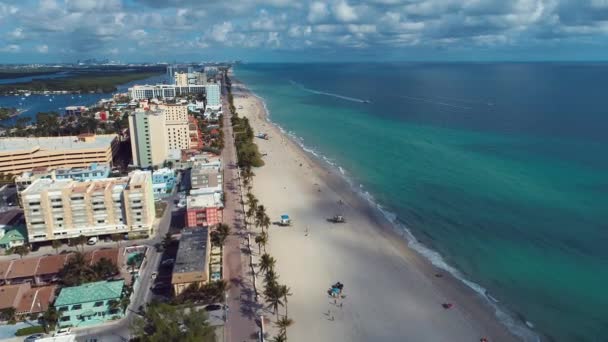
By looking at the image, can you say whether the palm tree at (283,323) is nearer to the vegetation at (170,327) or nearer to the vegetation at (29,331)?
the vegetation at (170,327)

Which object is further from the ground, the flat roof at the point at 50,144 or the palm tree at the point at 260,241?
the flat roof at the point at 50,144

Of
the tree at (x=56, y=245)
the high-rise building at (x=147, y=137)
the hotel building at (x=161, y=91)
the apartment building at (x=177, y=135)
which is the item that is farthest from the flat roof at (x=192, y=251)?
the hotel building at (x=161, y=91)

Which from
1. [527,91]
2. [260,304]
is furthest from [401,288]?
[527,91]

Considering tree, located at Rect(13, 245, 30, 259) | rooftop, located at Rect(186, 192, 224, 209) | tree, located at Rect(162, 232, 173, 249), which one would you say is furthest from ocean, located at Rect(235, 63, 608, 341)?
tree, located at Rect(13, 245, 30, 259)

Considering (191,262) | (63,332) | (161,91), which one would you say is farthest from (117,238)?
(161,91)

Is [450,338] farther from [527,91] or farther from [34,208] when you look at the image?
[527,91]
